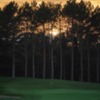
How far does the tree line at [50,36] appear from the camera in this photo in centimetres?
8150

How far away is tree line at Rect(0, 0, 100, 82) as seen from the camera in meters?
81.5

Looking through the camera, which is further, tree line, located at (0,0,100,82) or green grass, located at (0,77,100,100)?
tree line, located at (0,0,100,82)

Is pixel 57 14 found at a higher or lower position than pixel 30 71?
higher

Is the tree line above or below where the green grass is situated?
above

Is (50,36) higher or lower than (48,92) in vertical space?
higher

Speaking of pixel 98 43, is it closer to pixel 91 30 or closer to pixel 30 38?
pixel 91 30

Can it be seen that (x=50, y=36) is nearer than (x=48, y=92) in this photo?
No

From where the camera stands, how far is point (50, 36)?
94.8 meters

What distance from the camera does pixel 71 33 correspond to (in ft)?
301

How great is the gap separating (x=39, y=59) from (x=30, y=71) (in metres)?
3.55

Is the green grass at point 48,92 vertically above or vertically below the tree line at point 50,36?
below

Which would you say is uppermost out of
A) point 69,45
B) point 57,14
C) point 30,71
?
point 57,14

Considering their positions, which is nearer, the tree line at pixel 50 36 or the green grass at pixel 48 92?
the green grass at pixel 48 92

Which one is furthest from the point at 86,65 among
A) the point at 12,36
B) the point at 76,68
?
the point at 12,36
